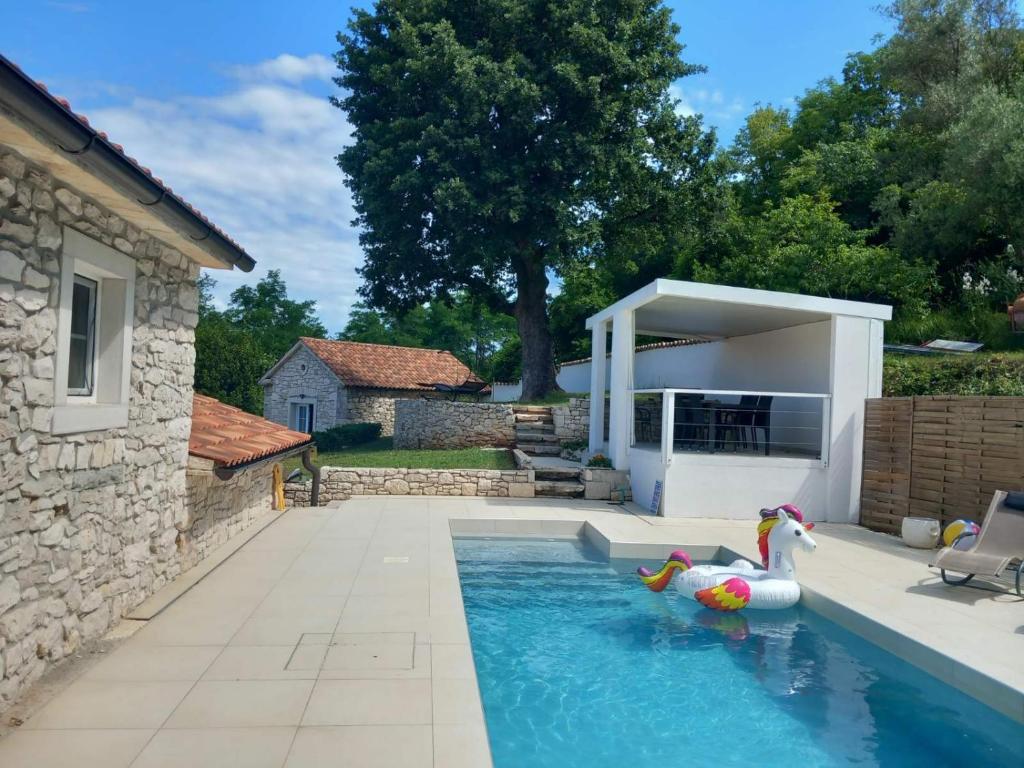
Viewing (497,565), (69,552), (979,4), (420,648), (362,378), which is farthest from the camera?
(362,378)

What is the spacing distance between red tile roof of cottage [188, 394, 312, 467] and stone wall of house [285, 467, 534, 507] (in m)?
3.08

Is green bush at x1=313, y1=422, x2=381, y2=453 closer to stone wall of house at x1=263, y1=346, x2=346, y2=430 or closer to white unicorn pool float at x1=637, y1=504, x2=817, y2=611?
stone wall of house at x1=263, y1=346, x2=346, y2=430

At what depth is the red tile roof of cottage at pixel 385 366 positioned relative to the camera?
93.0 feet

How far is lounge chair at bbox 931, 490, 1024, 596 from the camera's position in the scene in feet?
24.0

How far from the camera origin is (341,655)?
5328 mm

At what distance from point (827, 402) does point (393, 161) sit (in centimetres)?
1350

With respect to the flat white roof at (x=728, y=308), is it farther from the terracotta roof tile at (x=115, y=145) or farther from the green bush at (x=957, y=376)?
the terracotta roof tile at (x=115, y=145)

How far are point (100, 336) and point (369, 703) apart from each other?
3.57 m

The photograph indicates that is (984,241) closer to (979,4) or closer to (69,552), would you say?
(979,4)

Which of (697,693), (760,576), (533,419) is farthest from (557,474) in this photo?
(697,693)

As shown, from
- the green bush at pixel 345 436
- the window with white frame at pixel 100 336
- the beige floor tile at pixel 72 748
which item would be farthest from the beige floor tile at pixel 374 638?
the green bush at pixel 345 436

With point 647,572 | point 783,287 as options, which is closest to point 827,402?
point 647,572

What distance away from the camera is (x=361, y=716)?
4.29 m

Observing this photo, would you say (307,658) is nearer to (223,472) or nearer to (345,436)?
(223,472)
